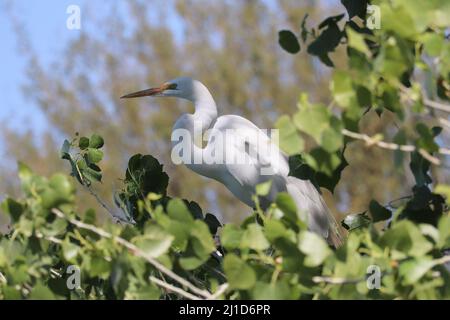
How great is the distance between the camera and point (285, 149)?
190cm

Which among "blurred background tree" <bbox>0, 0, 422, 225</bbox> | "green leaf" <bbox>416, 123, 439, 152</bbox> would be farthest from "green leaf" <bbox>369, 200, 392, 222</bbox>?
"blurred background tree" <bbox>0, 0, 422, 225</bbox>

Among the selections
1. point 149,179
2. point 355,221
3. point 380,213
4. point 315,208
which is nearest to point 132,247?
point 380,213

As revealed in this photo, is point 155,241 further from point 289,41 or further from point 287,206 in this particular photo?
point 289,41

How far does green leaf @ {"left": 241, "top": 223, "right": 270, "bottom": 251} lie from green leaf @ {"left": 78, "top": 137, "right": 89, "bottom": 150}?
1172 millimetres

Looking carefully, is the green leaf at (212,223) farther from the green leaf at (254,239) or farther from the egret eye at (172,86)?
the egret eye at (172,86)

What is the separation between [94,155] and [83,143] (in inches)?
2.0

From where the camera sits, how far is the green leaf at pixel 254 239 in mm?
1939

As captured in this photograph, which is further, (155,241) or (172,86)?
(172,86)

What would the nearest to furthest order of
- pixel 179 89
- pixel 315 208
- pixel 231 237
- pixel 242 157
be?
pixel 231 237 < pixel 315 208 < pixel 242 157 < pixel 179 89

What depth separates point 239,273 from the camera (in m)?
1.91

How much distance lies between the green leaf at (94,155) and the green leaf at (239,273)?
3.95ft

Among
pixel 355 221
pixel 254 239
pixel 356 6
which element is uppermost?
pixel 356 6

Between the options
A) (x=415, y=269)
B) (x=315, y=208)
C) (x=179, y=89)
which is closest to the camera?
(x=415, y=269)
